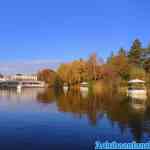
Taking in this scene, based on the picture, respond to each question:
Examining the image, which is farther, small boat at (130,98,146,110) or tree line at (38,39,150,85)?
tree line at (38,39,150,85)

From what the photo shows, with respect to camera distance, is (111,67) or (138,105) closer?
(138,105)

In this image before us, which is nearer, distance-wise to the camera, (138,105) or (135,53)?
(138,105)

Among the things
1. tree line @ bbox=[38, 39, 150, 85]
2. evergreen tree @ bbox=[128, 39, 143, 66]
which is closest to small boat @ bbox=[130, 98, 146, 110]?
tree line @ bbox=[38, 39, 150, 85]

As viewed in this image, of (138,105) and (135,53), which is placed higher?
(135,53)

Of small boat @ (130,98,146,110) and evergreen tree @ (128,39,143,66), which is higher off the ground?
evergreen tree @ (128,39,143,66)

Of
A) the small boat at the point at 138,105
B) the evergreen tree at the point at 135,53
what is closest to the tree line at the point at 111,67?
the evergreen tree at the point at 135,53

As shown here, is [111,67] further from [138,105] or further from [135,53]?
[138,105]

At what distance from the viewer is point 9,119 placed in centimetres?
1842

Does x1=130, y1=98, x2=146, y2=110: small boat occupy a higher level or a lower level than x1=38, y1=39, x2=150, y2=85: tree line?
lower

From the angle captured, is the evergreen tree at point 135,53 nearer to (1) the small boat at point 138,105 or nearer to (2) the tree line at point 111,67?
(2) the tree line at point 111,67

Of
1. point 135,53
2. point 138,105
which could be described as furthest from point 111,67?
point 138,105

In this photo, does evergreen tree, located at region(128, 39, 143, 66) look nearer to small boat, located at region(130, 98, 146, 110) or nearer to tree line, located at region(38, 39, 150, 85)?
tree line, located at region(38, 39, 150, 85)

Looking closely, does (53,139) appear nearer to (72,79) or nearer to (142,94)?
(142,94)

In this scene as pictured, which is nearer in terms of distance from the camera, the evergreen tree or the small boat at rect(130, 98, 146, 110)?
the small boat at rect(130, 98, 146, 110)
